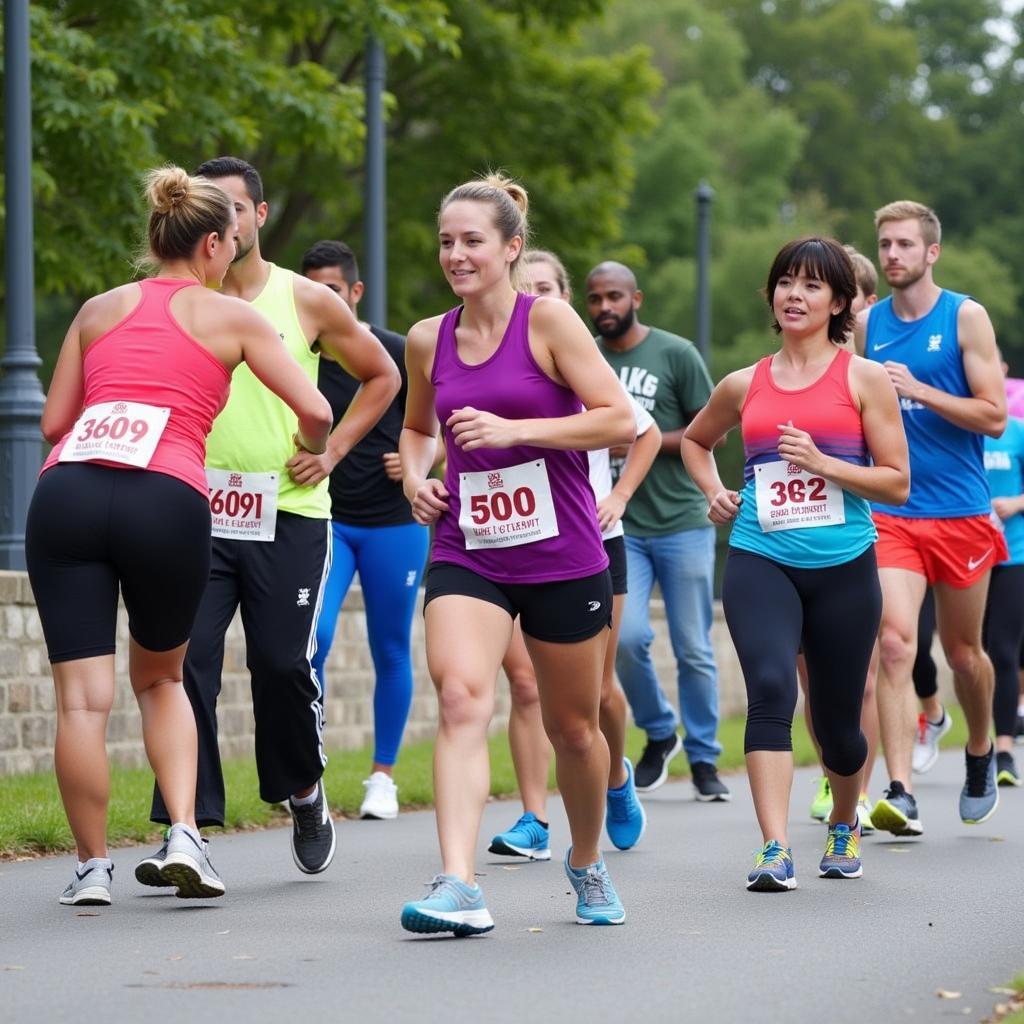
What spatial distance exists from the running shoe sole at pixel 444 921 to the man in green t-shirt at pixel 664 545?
476 centimetres

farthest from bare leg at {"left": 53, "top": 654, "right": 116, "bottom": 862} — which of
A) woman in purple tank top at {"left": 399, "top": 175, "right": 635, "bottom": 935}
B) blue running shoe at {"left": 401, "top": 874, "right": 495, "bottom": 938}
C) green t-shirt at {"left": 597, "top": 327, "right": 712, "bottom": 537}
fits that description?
green t-shirt at {"left": 597, "top": 327, "right": 712, "bottom": 537}

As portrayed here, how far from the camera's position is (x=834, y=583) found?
7.47 m

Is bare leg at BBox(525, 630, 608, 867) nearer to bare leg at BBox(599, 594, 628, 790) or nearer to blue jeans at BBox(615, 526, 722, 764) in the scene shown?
bare leg at BBox(599, 594, 628, 790)

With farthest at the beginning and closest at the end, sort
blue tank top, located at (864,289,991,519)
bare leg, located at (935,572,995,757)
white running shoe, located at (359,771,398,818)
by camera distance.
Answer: white running shoe, located at (359,771,398,818)
bare leg, located at (935,572,995,757)
blue tank top, located at (864,289,991,519)

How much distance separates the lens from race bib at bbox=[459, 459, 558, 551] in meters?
6.18

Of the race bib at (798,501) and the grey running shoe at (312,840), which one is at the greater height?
the race bib at (798,501)

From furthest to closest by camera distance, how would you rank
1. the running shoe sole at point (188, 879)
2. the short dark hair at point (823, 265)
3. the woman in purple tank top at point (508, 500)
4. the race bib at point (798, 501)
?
the short dark hair at point (823, 265), the race bib at point (798, 501), the running shoe sole at point (188, 879), the woman in purple tank top at point (508, 500)

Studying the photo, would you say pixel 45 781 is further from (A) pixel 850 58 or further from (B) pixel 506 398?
(A) pixel 850 58

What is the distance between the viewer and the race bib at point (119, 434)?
6.40m

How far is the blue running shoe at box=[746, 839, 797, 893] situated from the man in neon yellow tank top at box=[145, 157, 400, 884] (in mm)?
1437

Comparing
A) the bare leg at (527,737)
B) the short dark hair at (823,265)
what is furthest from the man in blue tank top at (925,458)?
the short dark hair at (823,265)

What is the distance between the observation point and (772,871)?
7320 mm

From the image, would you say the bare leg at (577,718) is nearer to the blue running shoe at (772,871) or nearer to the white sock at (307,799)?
the blue running shoe at (772,871)

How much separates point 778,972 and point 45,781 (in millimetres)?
5576
